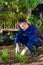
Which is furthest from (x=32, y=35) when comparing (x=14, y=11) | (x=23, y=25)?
(x=14, y=11)

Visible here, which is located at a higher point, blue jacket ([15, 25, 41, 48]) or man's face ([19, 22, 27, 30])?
man's face ([19, 22, 27, 30])

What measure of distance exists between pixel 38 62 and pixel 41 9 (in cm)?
601

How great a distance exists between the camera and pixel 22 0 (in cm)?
783

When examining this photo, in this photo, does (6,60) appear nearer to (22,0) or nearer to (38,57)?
(38,57)

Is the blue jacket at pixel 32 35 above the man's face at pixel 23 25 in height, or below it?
below

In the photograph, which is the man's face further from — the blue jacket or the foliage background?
the foliage background

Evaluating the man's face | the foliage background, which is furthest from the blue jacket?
the foliage background

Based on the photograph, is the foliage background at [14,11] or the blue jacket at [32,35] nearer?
the blue jacket at [32,35]

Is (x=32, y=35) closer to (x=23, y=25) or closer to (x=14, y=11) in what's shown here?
(x=23, y=25)

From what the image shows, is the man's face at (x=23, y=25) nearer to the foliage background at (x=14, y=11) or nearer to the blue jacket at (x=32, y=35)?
the blue jacket at (x=32, y=35)

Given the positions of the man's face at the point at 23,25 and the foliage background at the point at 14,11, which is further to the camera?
the foliage background at the point at 14,11

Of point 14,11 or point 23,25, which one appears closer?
point 23,25

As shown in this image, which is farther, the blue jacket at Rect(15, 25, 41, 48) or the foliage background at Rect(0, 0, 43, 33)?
the foliage background at Rect(0, 0, 43, 33)

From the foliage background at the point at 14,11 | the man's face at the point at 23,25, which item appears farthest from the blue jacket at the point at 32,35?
the foliage background at the point at 14,11
